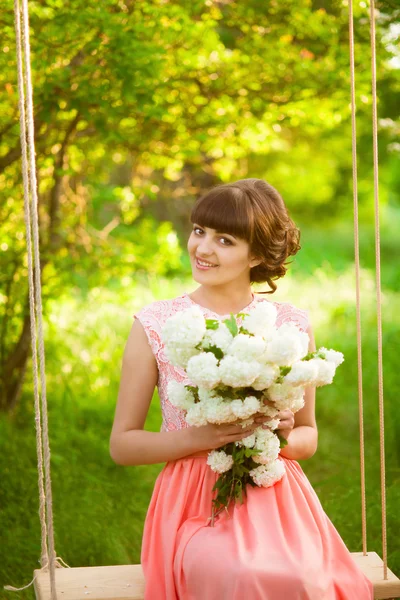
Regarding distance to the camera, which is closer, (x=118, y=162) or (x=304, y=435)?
(x=304, y=435)

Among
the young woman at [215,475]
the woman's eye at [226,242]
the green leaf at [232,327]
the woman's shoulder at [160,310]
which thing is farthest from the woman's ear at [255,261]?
the green leaf at [232,327]

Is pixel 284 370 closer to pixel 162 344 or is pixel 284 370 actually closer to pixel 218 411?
pixel 218 411

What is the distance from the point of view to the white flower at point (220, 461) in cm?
242

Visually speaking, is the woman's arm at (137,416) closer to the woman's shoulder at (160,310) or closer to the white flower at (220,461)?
the woman's shoulder at (160,310)

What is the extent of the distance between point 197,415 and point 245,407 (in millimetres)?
144

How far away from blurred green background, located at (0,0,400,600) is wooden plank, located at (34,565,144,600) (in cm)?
99

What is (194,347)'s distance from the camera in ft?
7.45

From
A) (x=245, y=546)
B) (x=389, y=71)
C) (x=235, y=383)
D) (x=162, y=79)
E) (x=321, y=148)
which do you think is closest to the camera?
(x=235, y=383)

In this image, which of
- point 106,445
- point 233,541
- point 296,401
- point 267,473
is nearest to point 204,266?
point 296,401

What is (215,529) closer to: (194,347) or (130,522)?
(194,347)

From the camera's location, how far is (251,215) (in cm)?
267

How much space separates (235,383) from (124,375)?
63cm

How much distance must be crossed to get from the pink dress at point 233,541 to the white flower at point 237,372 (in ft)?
1.66

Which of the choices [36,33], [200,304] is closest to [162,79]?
[36,33]
